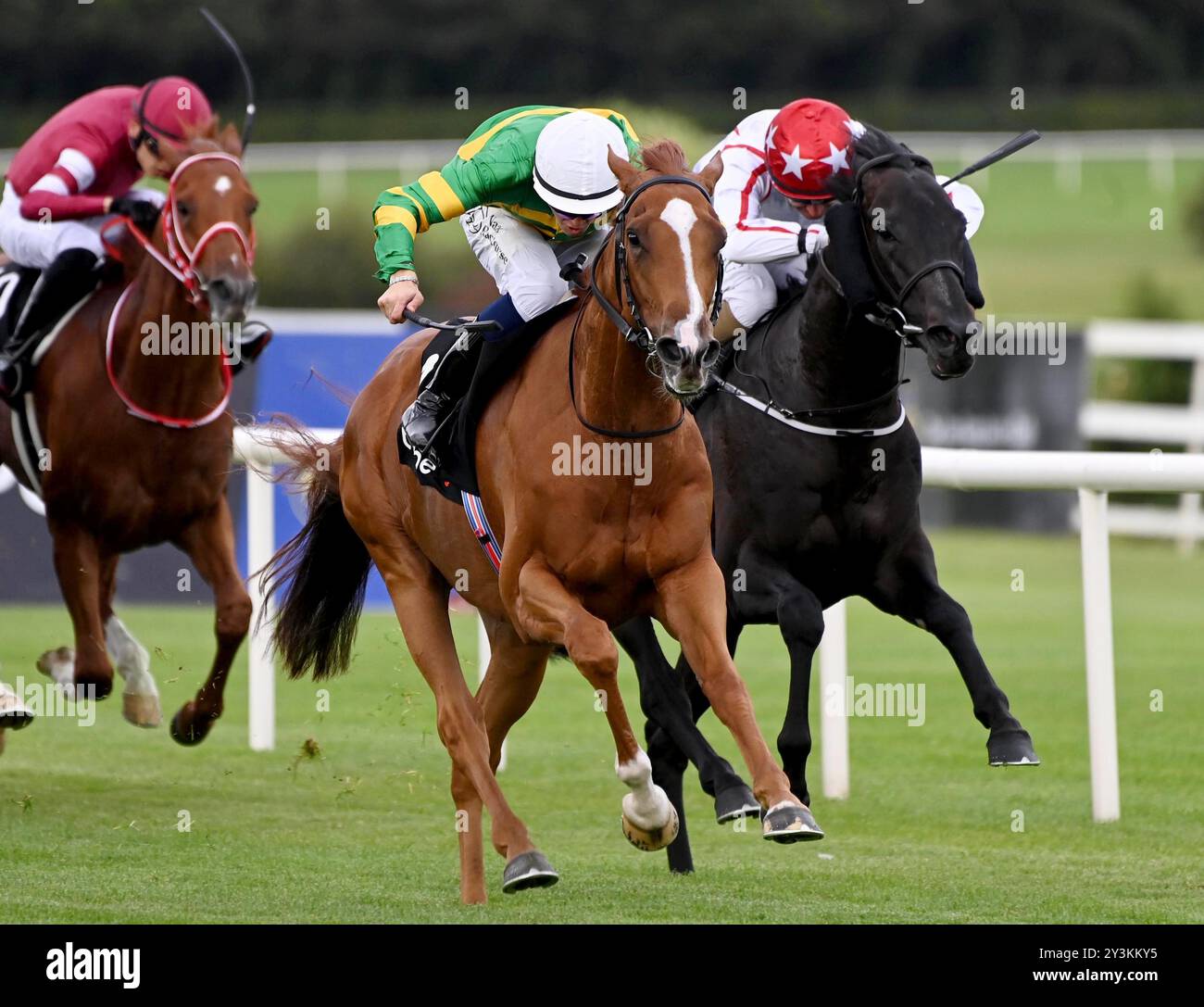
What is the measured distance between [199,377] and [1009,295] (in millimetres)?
19388

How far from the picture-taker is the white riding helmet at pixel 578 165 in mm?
4852

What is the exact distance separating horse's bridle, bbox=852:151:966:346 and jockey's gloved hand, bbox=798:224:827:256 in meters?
0.17

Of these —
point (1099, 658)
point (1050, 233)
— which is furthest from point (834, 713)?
point (1050, 233)

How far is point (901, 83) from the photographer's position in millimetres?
27484

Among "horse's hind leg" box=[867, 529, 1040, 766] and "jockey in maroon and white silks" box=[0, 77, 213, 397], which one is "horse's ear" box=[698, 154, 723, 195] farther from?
"jockey in maroon and white silks" box=[0, 77, 213, 397]

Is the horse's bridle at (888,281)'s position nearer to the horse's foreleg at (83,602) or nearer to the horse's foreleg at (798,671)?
the horse's foreleg at (798,671)

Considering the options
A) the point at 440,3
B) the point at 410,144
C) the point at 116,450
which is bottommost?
the point at 116,450

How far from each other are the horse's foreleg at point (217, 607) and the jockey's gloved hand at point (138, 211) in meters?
0.92

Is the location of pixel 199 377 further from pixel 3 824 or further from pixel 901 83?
pixel 901 83

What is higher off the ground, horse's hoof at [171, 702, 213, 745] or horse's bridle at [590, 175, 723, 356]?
horse's bridle at [590, 175, 723, 356]

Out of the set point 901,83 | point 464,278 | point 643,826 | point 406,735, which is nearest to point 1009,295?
point 901,83

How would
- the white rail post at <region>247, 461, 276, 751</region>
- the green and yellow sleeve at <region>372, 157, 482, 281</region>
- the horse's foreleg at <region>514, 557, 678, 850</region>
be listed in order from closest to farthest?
the horse's foreleg at <region>514, 557, 678, 850</region> → the green and yellow sleeve at <region>372, 157, 482, 281</region> → the white rail post at <region>247, 461, 276, 751</region>

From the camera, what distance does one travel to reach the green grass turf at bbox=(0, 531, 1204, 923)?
17.2 feet

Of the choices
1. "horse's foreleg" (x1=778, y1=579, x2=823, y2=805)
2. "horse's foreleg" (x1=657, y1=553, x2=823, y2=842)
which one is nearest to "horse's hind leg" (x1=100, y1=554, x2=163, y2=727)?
"horse's foreleg" (x1=778, y1=579, x2=823, y2=805)
